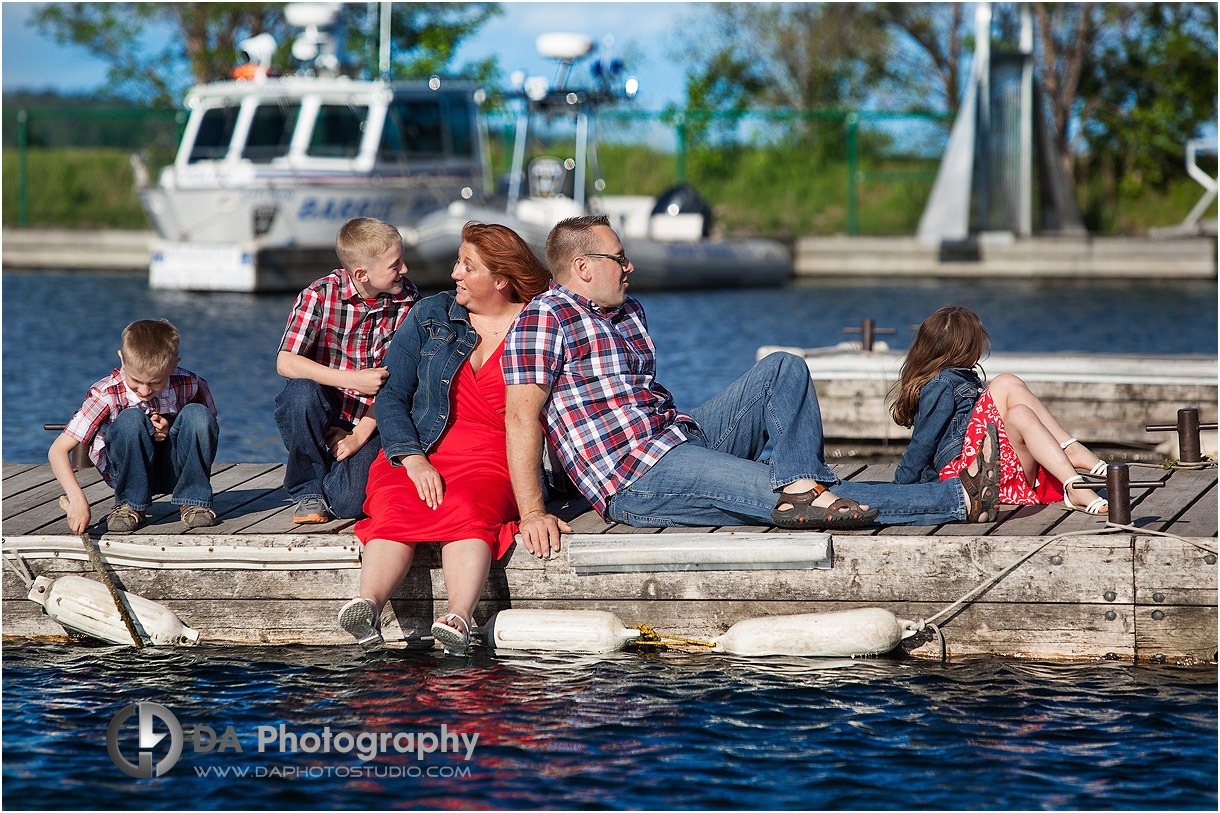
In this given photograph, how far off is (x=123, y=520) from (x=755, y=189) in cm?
2494


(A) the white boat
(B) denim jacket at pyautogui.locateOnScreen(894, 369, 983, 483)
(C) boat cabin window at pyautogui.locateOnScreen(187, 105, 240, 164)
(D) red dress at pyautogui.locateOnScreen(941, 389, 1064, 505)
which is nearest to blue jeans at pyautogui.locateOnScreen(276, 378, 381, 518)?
(B) denim jacket at pyautogui.locateOnScreen(894, 369, 983, 483)

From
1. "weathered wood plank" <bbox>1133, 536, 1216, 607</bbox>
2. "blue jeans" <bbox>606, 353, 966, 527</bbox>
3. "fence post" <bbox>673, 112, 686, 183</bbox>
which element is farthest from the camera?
"fence post" <bbox>673, 112, 686, 183</bbox>

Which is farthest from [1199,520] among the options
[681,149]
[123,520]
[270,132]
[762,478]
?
[681,149]

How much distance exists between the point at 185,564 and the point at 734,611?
6.60 feet

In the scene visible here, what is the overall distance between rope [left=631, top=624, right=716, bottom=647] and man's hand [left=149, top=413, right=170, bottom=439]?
1.88 metres

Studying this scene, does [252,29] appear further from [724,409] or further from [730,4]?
[724,409]

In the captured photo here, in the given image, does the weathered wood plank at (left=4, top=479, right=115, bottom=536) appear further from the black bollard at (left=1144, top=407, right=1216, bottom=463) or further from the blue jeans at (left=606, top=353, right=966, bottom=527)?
the black bollard at (left=1144, top=407, right=1216, bottom=463)

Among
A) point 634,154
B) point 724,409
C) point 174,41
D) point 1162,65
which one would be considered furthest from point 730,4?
point 724,409

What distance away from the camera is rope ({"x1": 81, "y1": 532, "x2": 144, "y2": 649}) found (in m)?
4.95

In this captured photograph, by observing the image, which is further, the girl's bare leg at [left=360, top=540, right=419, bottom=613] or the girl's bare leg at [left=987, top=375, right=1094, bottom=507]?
the girl's bare leg at [left=987, top=375, right=1094, bottom=507]

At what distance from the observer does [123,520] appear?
5.02 metres

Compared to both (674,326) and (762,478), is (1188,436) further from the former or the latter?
(674,326)

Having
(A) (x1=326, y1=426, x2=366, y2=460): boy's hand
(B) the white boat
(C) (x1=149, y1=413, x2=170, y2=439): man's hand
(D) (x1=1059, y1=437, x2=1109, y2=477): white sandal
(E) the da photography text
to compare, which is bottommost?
(E) the da photography text

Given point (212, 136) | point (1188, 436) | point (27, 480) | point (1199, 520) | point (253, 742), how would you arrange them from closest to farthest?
point (253, 742), point (1199, 520), point (1188, 436), point (27, 480), point (212, 136)
